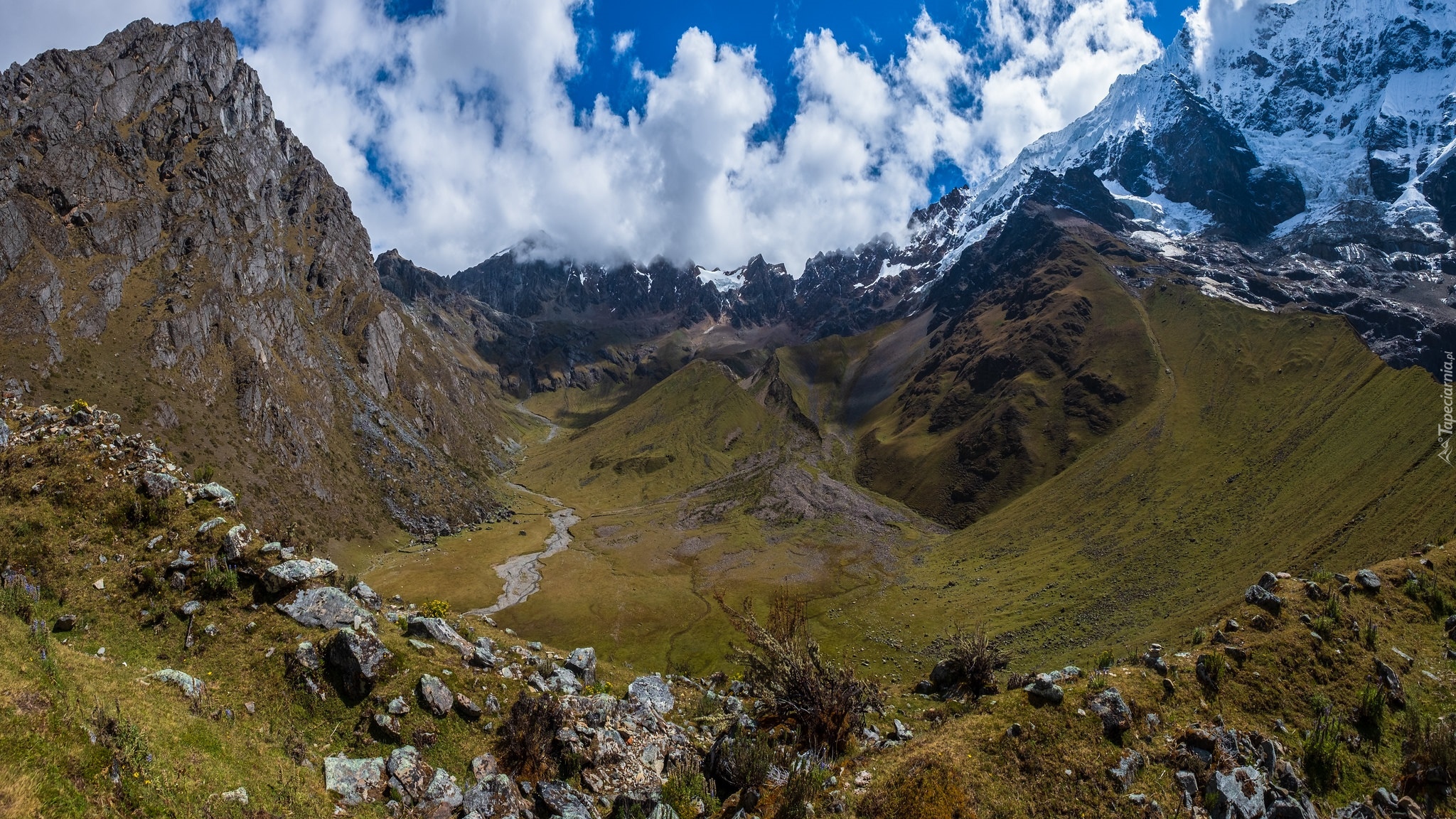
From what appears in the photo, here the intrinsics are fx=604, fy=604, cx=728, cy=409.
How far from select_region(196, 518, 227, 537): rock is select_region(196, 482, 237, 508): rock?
3.36ft

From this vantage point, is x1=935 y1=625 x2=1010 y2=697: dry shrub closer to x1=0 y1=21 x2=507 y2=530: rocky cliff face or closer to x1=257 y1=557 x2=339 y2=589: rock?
x1=257 y1=557 x2=339 y2=589: rock

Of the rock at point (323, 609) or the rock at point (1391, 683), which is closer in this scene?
the rock at point (323, 609)

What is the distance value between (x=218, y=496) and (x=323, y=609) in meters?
7.31

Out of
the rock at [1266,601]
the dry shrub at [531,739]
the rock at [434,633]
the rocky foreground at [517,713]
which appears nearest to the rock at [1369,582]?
the rocky foreground at [517,713]

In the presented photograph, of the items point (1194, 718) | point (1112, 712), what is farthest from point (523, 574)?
point (1194, 718)

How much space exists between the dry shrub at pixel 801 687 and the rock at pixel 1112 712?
679 cm

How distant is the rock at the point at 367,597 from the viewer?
861 inches

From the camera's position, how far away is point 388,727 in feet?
50.3

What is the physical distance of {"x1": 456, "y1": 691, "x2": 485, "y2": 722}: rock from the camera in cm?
1667

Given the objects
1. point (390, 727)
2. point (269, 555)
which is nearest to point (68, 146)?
point (269, 555)

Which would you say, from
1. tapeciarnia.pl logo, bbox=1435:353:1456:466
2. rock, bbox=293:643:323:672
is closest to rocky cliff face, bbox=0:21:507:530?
rock, bbox=293:643:323:672

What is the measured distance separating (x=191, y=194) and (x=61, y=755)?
191m

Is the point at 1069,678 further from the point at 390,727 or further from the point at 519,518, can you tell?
the point at 519,518

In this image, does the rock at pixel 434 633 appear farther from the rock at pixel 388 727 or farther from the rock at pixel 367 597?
the rock at pixel 388 727
